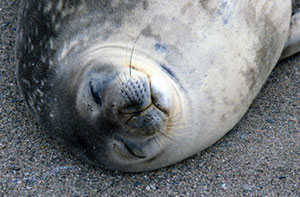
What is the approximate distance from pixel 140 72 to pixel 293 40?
1227 mm

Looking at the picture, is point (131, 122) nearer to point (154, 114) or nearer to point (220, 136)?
point (154, 114)

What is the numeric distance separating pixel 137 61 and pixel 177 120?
0.34 meters

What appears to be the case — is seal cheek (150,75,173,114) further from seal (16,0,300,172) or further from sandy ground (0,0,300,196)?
sandy ground (0,0,300,196)

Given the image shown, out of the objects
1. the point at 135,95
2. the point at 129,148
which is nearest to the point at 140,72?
the point at 135,95

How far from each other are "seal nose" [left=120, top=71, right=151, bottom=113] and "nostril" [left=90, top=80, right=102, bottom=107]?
0.12 m

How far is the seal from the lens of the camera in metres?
2.32

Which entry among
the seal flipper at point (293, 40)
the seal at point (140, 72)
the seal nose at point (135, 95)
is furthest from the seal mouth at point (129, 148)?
the seal flipper at point (293, 40)

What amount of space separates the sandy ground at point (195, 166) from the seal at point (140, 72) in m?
0.11

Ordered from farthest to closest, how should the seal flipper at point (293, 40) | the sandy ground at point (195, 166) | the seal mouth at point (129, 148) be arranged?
the seal flipper at point (293, 40) < the sandy ground at point (195, 166) < the seal mouth at point (129, 148)

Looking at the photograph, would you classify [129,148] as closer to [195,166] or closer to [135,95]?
[135,95]

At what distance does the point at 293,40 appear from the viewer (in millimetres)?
3100

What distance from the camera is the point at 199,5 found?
2561mm

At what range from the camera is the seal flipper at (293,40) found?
3.10m

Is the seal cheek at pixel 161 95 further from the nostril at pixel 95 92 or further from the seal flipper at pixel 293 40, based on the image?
the seal flipper at pixel 293 40
